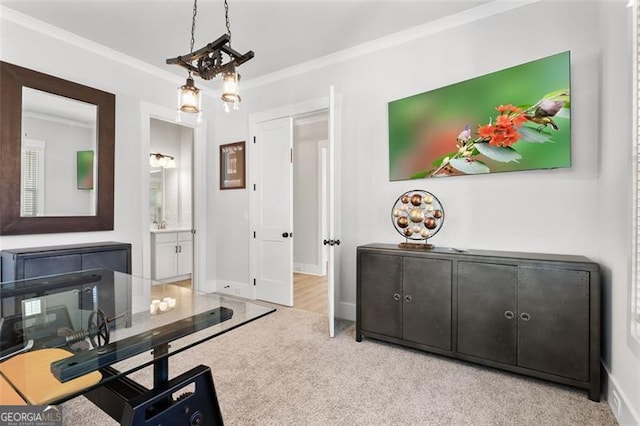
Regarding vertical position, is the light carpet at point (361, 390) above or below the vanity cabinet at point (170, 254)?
below

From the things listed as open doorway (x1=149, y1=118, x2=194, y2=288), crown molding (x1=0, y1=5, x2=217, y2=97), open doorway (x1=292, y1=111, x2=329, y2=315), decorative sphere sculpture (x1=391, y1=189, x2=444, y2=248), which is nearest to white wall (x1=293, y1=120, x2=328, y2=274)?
open doorway (x1=292, y1=111, x2=329, y2=315)

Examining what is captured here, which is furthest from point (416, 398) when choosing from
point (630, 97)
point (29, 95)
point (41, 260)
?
point (29, 95)

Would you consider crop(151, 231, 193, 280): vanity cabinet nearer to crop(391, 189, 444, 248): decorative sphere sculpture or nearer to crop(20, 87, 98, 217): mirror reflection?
crop(20, 87, 98, 217): mirror reflection

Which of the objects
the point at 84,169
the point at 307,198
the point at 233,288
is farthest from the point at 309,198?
the point at 84,169

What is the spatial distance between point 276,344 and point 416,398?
1.24m

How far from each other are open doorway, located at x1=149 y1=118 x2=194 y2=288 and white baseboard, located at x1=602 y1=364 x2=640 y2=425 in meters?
4.98

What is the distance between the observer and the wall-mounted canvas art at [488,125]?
7.28ft

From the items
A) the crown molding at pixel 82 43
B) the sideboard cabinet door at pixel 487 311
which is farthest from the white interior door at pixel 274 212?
the sideboard cabinet door at pixel 487 311

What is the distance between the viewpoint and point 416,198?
2697mm

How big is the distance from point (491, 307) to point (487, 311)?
0.13 ft

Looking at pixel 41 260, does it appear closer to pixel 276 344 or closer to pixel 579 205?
pixel 276 344

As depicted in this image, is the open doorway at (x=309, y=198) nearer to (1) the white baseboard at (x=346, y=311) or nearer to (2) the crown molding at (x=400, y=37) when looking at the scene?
(2) the crown molding at (x=400, y=37)

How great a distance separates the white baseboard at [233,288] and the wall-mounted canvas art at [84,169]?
1986 mm

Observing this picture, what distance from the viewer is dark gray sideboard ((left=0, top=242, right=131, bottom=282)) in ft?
8.01
